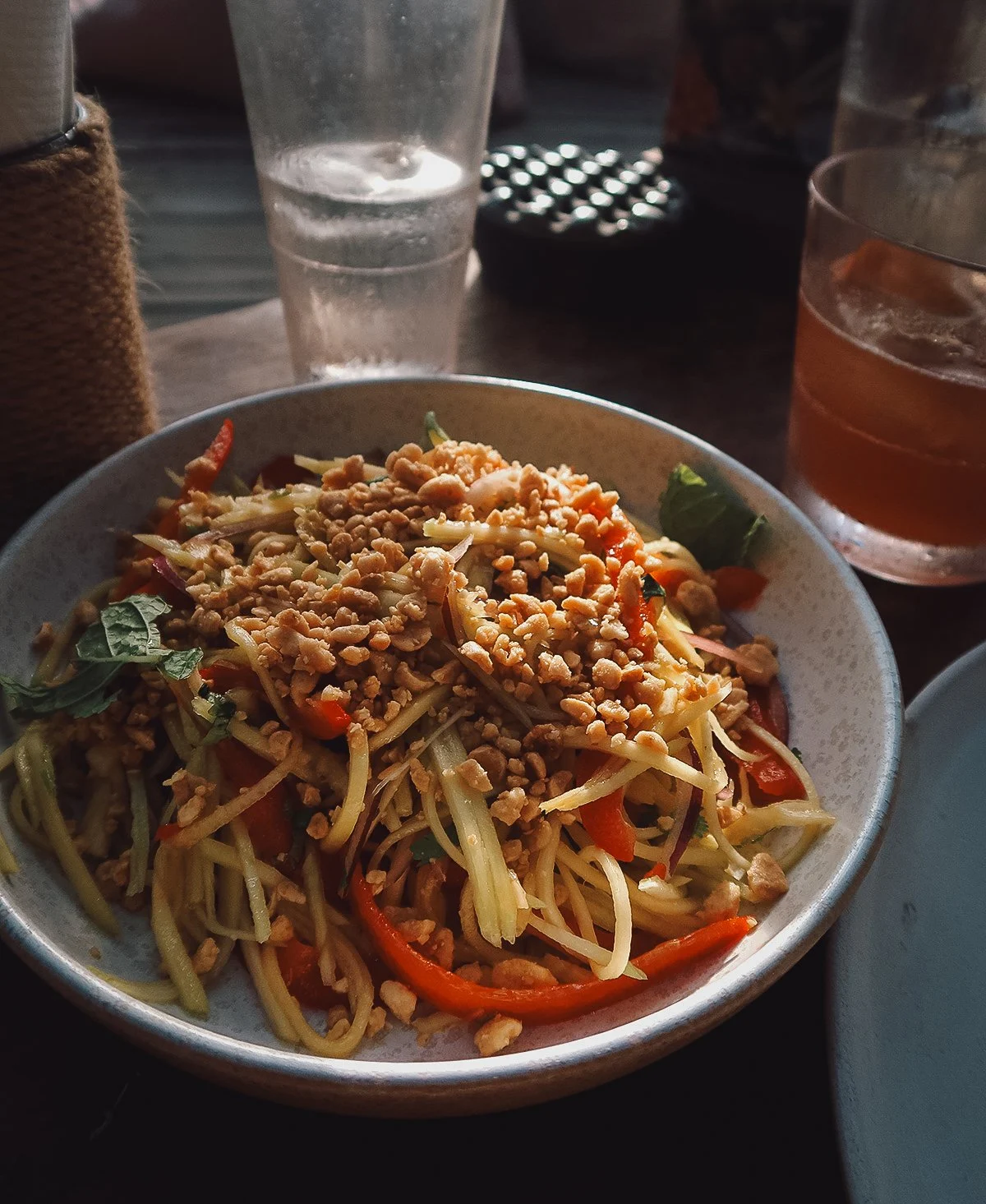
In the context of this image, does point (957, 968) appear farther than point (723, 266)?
No

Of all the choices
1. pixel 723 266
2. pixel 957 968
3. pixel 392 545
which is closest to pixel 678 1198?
pixel 957 968

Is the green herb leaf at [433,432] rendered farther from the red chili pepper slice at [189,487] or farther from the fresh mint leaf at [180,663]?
the fresh mint leaf at [180,663]

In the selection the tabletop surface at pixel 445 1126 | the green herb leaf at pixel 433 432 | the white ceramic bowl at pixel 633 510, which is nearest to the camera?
the white ceramic bowl at pixel 633 510

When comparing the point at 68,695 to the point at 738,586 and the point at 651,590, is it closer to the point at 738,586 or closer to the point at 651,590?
the point at 651,590

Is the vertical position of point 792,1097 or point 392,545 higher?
point 392,545

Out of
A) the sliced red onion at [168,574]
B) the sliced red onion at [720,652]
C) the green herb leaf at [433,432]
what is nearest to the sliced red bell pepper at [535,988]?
the sliced red onion at [720,652]

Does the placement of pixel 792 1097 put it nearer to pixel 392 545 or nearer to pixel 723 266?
pixel 392 545
